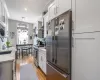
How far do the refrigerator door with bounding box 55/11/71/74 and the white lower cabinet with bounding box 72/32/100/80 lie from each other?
11 centimetres

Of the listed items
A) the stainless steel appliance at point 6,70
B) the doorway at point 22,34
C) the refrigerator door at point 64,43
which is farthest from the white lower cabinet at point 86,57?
the doorway at point 22,34

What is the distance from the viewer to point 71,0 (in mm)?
1420

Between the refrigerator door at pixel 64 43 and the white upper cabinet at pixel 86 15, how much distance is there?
0.49ft

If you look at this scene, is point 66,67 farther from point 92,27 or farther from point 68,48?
point 92,27

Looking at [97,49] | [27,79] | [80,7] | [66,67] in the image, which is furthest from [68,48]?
[27,79]

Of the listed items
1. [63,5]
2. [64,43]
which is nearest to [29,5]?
[63,5]

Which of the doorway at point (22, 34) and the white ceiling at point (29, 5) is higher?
the white ceiling at point (29, 5)

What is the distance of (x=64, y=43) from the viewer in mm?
1509

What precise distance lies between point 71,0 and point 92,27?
65 centimetres

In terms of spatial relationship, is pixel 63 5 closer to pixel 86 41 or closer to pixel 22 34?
pixel 86 41

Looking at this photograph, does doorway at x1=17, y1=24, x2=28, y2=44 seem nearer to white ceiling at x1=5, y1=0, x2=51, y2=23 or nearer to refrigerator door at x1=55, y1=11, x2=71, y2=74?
white ceiling at x1=5, y1=0, x2=51, y2=23

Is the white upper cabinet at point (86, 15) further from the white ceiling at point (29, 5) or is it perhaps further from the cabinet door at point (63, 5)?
the white ceiling at point (29, 5)

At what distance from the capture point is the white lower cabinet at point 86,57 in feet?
3.21

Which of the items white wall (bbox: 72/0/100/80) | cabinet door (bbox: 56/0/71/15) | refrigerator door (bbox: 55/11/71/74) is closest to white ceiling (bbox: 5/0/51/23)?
cabinet door (bbox: 56/0/71/15)
